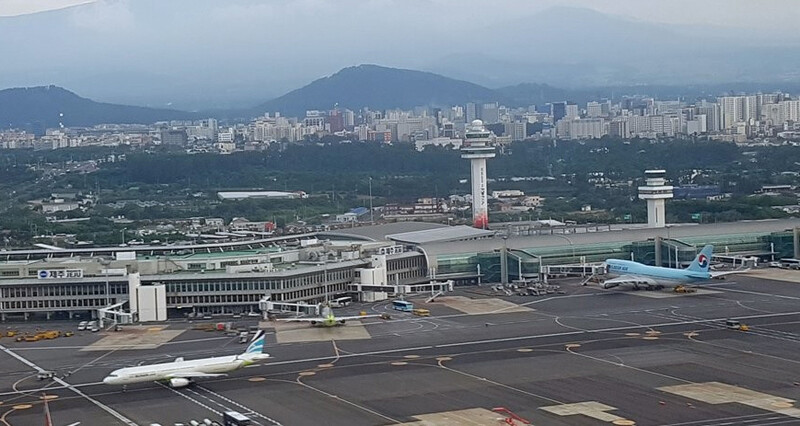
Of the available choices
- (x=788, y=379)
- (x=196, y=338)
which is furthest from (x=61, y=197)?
(x=788, y=379)

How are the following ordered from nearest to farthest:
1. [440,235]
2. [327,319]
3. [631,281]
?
1. [327,319]
2. [631,281]
3. [440,235]

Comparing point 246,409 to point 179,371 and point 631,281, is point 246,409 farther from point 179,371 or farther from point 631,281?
point 631,281

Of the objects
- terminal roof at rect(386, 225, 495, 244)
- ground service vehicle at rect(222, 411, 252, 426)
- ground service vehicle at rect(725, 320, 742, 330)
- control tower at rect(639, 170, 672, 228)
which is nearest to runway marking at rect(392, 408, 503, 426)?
ground service vehicle at rect(222, 411, 252, 426)

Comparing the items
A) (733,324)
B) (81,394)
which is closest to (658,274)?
(733,324)

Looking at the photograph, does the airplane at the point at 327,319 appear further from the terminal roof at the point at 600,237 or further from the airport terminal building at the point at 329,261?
the terminal roof at the point at 600,237

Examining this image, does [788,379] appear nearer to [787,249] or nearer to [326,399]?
[326,399]

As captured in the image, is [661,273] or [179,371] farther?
[661,273]

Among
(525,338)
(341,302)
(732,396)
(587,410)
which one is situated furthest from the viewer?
(341,302)
